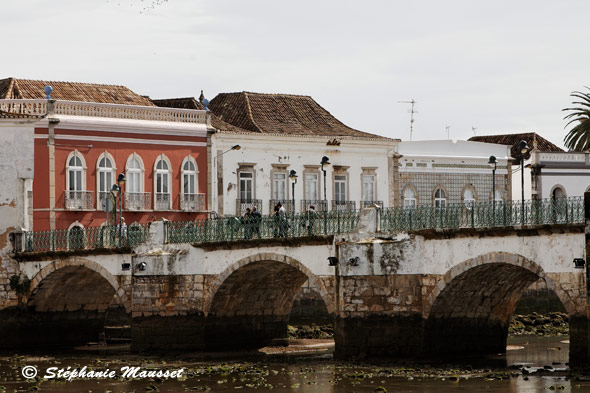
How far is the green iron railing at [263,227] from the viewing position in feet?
113

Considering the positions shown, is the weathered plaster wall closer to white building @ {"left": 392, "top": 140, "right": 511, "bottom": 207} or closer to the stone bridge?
the stone bridge

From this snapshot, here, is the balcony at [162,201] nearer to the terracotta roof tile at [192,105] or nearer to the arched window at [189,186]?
the arched window at [189,186]

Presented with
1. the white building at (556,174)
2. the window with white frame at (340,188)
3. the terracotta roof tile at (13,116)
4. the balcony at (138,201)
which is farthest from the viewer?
the white building at (556,174)

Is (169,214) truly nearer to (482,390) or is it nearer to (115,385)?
(115,385)

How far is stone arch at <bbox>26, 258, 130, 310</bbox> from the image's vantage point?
1571 inches

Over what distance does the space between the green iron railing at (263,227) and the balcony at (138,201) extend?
825 cm

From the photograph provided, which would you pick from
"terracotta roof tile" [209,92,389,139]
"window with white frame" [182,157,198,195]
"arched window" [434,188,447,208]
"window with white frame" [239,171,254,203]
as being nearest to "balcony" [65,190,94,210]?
"window with white frame" [182,157,198,195]

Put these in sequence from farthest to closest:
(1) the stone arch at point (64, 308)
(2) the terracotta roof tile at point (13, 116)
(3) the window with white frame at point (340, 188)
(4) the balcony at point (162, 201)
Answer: (3) the window with white frame at point (340, 188)
(4) the balcony at point (162, 201)
(2) the terracotta roof tile at point (13, 116)
(1) the stone arch at point (64, 308)

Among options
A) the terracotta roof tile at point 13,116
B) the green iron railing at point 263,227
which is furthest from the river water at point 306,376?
the terracotta roof tile at point 13,116

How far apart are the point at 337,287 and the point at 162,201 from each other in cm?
1577

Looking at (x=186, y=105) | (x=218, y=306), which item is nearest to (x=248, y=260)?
(x=218, y=306)

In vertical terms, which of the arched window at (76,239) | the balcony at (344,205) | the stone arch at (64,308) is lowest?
the stone arch at (64,308)

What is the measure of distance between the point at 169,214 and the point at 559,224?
71.0ft

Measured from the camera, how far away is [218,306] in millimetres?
38031
